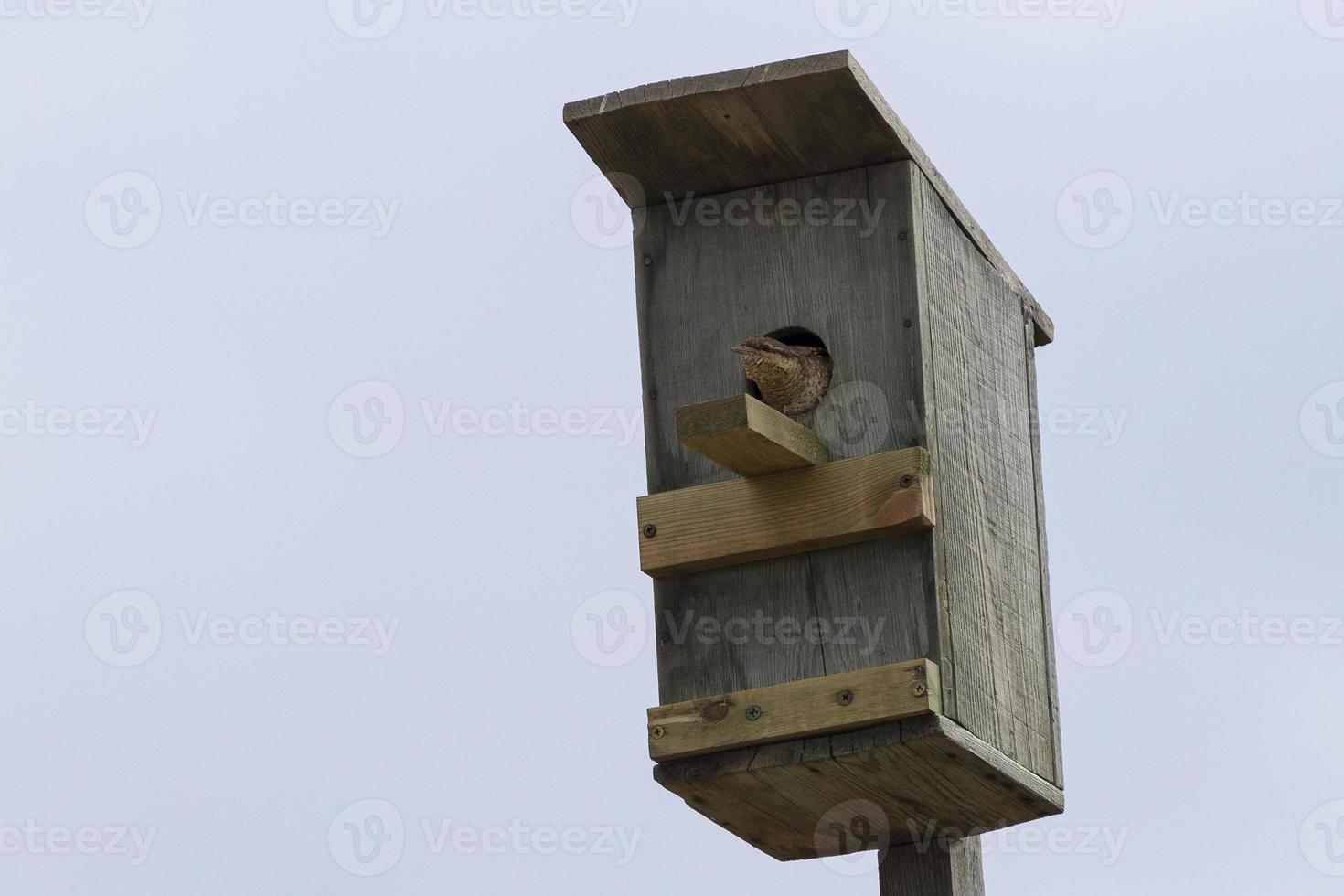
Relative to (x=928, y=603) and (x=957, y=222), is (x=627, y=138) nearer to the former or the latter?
(x=957, y=222)

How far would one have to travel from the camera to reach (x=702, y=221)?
562 centimetres

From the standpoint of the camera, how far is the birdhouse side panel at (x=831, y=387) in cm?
518

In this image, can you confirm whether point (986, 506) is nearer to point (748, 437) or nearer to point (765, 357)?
point (765, 357)

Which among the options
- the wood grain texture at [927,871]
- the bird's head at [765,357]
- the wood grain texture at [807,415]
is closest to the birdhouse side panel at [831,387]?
the wood grain texture at [807,415]

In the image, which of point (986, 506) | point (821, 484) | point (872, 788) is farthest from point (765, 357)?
point (872, 788)

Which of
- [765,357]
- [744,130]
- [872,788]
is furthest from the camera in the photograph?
[744,130]

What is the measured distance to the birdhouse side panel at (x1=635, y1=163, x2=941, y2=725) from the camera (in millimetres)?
5184

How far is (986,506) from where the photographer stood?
555 centimetres

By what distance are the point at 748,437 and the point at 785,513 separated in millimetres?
293

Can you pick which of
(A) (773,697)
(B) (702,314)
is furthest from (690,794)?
(B) (702,314)

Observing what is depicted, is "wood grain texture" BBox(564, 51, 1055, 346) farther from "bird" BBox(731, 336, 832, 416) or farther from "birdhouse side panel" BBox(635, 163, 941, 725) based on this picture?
"bird" BBox(731, 336, 832, 416)

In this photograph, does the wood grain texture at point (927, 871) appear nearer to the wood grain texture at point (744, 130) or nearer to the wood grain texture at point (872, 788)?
the wood grain texture at point (872, 788)

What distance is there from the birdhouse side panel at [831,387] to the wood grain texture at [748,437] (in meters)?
0.12

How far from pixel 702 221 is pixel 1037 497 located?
1052mm
